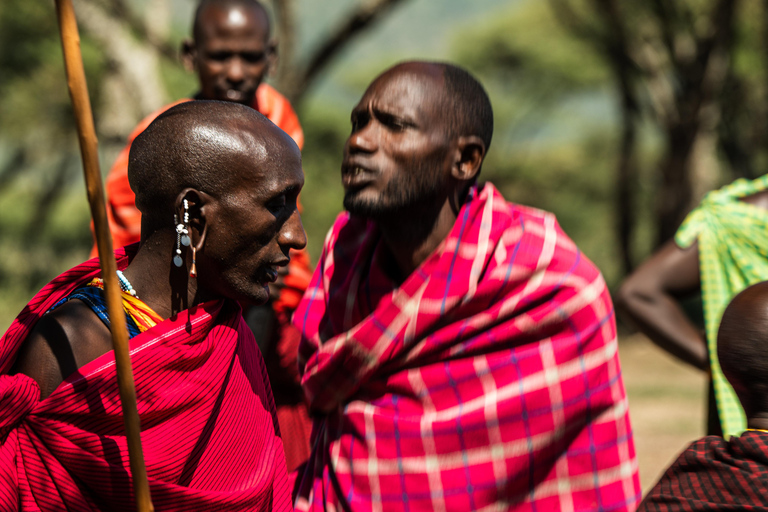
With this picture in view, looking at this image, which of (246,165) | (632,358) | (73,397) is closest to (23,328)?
(73,397)

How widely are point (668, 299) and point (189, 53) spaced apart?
2286 mm

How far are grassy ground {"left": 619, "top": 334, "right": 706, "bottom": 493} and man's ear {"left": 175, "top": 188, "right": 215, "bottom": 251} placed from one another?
15.4 feet

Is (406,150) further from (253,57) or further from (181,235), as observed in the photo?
(253,57)

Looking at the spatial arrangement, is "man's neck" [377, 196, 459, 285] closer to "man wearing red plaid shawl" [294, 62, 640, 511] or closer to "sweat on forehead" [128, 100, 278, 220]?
"man wearing red plaid shawl" [294, 62, 640, 511]

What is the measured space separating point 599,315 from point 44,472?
148 centimetres

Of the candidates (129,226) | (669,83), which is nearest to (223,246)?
(129,226)

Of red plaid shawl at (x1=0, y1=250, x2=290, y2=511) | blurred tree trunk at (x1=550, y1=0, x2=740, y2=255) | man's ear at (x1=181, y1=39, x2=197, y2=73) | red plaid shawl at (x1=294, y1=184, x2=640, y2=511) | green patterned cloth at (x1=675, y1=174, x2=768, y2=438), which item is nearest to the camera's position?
red plaid shawl at (x1=0, y1=250, x2=290, y2=511)

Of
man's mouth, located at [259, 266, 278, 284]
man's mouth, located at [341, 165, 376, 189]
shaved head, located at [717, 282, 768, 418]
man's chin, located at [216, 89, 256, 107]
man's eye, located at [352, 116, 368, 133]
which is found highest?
man's chin, located at [216, 89, 256, 107]

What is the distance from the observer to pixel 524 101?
31109 mm

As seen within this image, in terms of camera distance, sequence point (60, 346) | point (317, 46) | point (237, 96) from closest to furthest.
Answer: point (60, 346)
point (237, 96)
point (317, 46)

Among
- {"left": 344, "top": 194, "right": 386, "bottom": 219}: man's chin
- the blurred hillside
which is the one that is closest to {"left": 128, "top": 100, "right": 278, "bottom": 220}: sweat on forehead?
{"left": 344, "top": 194, "right": 386, "bottom": 219}: man's chin

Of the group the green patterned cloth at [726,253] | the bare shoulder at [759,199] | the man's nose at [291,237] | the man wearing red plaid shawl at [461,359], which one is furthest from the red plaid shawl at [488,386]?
the bare shoulder at [759,199]

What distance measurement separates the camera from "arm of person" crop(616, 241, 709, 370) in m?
3.58

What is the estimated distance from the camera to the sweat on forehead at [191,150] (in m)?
1.93
